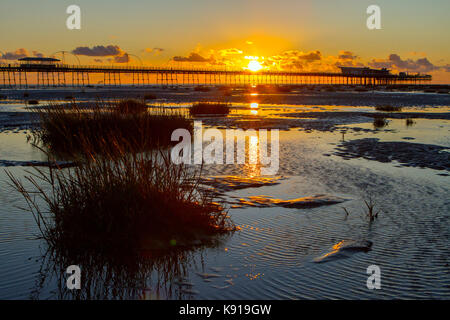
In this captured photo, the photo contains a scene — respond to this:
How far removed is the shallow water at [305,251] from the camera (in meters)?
4.92

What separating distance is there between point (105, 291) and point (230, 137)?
15083 millimetres

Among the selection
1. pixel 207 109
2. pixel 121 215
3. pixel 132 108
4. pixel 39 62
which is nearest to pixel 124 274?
pixel 121 215

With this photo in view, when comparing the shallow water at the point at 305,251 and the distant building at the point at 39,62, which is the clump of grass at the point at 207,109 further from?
the distant building at the point at 39,62

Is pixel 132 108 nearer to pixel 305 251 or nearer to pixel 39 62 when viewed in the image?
pixel 305 251

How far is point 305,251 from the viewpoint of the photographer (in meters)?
6.09

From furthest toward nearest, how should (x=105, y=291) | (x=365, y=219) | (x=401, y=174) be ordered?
1. (x=401, y=174)
2. (x=365, y=219)
3. (x=105, y=291)

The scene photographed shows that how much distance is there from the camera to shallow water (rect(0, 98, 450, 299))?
492 centimetres

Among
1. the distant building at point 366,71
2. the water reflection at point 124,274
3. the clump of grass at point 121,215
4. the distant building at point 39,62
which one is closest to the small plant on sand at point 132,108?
the clump of grass at point 121,215

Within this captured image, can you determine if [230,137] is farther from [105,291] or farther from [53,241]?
[105,291]

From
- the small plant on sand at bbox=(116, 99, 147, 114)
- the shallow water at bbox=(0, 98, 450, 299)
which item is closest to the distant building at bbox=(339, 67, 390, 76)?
the small plant on sand at bbox=(116, 99, 147, 114)

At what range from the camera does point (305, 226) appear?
7.23 meters

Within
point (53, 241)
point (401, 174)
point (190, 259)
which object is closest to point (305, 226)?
point (190, 259)

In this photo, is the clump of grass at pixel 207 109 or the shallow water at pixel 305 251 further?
the clump of grass at pixel 207 109
